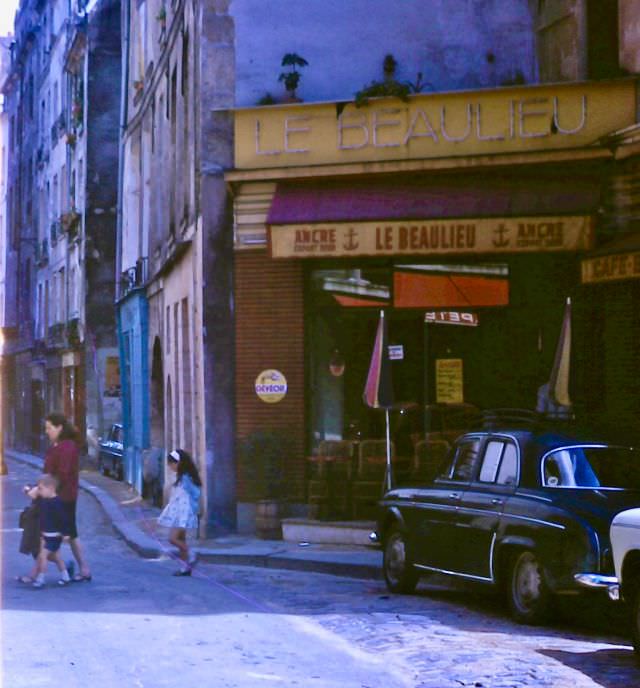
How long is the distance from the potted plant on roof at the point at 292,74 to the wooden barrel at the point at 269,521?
569 centimetres

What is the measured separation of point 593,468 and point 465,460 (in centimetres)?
163

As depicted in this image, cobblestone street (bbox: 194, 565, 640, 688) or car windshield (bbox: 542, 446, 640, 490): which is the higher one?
car windshield (bbox: 542, 446, 640, 490)

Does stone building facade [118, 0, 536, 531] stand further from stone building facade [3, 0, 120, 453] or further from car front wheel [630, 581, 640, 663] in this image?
stone building facade [3, 0, 120, 453]

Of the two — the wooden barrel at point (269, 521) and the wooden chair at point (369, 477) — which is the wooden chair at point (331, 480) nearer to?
the wooden chair at point (369, 477)

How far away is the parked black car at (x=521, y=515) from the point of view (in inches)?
461

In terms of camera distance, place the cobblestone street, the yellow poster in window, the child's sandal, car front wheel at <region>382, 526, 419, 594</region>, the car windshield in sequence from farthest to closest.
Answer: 1. the yellow poster in window
2. the child's sandal
3. car front wheel at <region>382, 526, 419, 594</region>
4. the car windshield
5. the cobblestone street

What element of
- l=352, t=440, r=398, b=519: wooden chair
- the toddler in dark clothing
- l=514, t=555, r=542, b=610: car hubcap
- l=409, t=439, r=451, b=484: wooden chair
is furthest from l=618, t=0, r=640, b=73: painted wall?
the toddler in dark clothing

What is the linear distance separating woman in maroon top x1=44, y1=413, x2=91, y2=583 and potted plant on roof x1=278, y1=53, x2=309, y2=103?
713cm

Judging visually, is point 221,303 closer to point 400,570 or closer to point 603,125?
point 603,125

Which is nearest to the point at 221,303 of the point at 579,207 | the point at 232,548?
the point at 232,548

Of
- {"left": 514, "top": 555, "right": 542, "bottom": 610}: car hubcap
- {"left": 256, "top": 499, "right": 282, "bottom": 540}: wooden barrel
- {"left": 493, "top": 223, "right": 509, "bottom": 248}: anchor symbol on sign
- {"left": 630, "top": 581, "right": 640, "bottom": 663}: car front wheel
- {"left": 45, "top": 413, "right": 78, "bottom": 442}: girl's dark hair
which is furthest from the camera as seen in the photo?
{"left": 256, "top": 499, "right": 282, "bottom": 540}: wooden barrel

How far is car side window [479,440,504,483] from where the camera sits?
13.3 m

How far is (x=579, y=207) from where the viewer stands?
1934 cm

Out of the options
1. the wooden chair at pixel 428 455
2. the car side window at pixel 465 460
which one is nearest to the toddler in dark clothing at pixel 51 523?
the car side window at pixel 465 460
